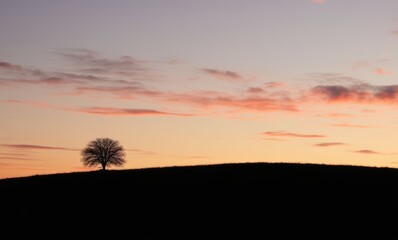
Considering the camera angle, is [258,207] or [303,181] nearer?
[258,207]

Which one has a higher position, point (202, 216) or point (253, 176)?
point (253, 176)

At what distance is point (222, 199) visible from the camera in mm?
41406

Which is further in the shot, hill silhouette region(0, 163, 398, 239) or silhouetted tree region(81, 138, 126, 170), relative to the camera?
silhouetted tree region(81, 138, 126, 170)

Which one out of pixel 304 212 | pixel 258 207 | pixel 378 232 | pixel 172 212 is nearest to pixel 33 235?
pixel 172 212

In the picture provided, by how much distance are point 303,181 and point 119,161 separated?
4694 cm

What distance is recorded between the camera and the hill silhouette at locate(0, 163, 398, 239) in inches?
1403

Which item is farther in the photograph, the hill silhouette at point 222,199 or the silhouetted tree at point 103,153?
the silhouetted tree at point 103,153

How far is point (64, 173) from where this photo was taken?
182 ft

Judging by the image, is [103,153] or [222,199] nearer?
[222,199]

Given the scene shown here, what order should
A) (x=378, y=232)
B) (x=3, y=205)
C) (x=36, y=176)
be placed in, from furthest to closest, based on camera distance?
1. (x=36, y=176)
2. (x=3, y=205)
3. (x=378, y=232)

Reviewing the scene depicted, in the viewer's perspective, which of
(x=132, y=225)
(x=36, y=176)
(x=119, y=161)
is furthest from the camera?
(x=119, y=161)

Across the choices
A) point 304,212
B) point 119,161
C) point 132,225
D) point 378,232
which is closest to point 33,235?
point 132,225

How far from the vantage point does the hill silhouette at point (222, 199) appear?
35625 mm

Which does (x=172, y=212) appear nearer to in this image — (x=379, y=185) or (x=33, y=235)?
(x=33, y=235)
